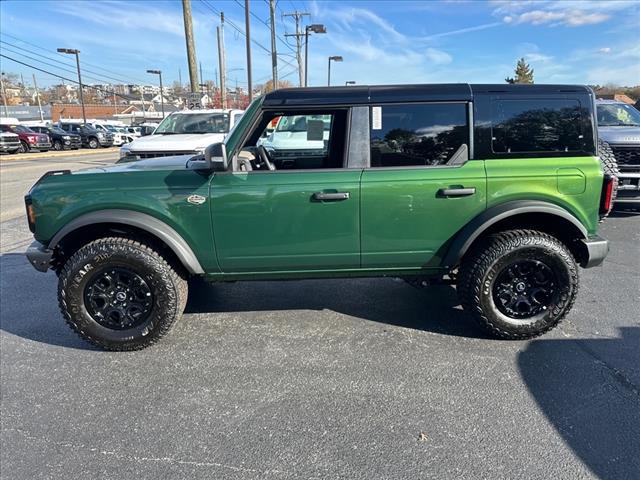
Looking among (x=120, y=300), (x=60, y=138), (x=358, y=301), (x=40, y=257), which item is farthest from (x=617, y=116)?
(x=60, y=138)

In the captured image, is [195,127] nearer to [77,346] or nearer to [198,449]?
[77,346]

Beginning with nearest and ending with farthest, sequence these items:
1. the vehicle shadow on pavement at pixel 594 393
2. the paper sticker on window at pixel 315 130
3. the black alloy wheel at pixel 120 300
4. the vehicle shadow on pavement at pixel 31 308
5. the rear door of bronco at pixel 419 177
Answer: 1. the vehicle shadow on pavement at pixel 594 393
2. the rear door of bronco at pixel 419 177
3. the black alloy wheel at pixel 120 300
4. the paper sticker on window at pixel 315 130
5. the vehicle shadow on pavement at pixel 31 308

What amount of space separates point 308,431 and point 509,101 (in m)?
2.62

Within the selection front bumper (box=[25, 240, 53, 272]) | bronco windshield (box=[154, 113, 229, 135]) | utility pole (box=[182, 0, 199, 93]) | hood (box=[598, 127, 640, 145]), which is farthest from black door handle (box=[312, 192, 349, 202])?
utility pole (box=[182, 0, 199, 93])

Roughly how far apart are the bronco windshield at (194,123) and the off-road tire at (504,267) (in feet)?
26.5

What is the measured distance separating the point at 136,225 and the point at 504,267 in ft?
8.75

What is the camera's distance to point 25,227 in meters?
7.68

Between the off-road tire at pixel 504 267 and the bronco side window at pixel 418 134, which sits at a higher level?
the bronco side window at pixel 418 134

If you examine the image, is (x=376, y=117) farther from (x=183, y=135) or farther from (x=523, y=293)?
(x=183, y=135)

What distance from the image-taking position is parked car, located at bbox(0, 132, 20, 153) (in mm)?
25312

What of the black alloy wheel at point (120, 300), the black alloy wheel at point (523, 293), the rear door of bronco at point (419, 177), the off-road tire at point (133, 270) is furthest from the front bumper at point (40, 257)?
the black alloy wheel at point (523, 293)

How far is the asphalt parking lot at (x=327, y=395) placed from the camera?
235 centimetres

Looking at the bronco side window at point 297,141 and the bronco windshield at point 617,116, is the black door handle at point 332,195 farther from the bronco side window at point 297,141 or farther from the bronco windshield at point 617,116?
the bronco windshield at point 617,116

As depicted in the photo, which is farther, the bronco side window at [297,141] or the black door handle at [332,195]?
the bronco side window at [297,141]
